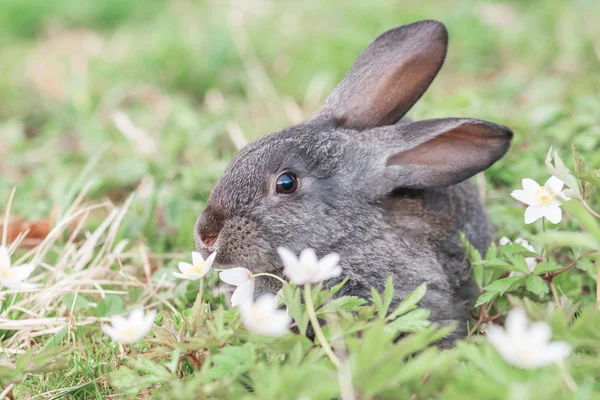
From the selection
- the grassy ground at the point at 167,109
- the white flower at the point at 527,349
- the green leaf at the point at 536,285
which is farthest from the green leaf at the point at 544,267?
the white flower at the point at 527,349

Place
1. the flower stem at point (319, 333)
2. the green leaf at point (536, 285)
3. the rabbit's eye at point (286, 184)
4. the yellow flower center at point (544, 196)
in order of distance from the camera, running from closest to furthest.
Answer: the flower stem at point (319, 333) → the green leaf at point (536, 285) → the yellow flower center at point (544, 196) → the rabbit's eye at point (286, 184)

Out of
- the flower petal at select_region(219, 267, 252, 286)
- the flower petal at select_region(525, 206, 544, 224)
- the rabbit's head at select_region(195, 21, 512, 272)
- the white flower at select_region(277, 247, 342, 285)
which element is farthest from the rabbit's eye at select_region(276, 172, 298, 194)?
the flower petal at select_region(525, 206, 544, 224)

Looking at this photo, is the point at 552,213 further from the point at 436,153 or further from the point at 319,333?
the point at 319,333

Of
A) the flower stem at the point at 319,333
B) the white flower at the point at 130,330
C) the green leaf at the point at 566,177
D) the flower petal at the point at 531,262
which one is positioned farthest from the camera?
the flower petal at the point at 531,262

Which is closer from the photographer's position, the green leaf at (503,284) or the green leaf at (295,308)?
the green leaf at (295,308)

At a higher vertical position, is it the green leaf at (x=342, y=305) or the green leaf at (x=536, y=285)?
the green leaf at (x=342, y=305)

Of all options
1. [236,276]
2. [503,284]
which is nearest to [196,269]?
[236,276]

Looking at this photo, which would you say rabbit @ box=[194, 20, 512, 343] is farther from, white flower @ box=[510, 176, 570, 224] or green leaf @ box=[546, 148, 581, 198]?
green leaf @ box=[546, 148, 581, 198]

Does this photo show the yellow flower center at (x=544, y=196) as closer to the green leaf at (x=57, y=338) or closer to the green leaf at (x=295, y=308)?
the green leaf at (x=295, y=308)
